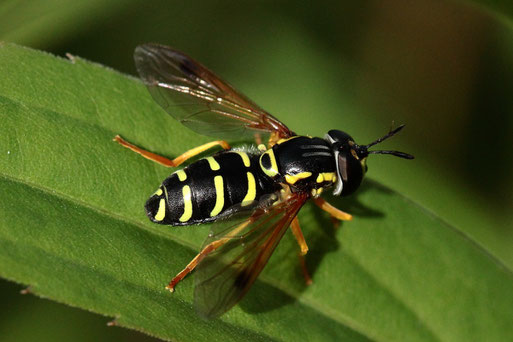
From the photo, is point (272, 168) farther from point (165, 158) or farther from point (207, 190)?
point (165, 158)

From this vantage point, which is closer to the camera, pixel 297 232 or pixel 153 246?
pixel 153 246

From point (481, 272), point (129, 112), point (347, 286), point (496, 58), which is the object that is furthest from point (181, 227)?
point (496, 58)

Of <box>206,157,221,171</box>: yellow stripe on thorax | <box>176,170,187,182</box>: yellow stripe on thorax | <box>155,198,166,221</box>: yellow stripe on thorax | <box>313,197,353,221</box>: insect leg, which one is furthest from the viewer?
<box>313,197,353,221</box>: insect leg

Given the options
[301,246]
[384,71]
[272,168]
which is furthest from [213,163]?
[384,71]

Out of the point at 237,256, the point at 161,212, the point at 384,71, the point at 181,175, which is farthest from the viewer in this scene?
the point at 384,71

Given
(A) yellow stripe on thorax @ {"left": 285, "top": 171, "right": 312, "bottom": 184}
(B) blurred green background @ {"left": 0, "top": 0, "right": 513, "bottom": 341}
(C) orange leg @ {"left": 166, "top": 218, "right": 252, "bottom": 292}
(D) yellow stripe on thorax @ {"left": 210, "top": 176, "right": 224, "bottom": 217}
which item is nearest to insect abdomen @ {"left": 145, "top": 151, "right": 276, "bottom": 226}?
(D) yellow stripe on thorax @ {"left": 210, "top": 176, "right": 224, "bottom": 217}

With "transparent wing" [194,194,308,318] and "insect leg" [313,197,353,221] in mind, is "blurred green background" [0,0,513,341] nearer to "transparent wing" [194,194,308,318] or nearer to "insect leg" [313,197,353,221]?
"insect leg" [313,197,353,221]

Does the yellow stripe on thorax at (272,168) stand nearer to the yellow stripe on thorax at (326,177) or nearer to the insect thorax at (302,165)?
the insect thorax at (302,165)

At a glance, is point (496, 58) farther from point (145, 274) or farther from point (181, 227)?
point (145, 274)

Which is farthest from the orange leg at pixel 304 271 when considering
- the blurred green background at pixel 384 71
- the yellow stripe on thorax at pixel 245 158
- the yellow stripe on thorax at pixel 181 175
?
the blurred green background at pixel 384 71
